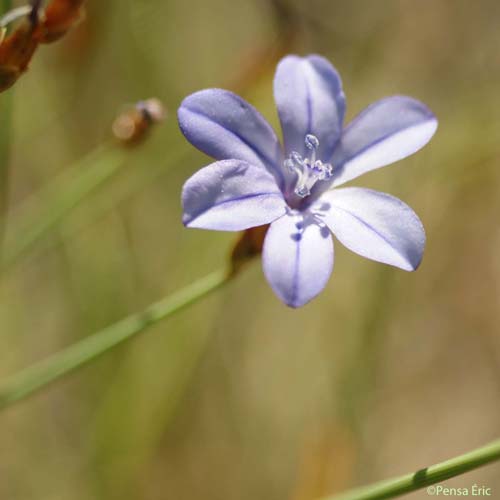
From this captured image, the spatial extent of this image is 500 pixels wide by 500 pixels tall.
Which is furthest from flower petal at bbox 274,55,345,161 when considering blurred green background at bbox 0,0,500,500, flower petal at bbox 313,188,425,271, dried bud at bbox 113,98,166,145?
blurred green background at bbox 0,0,500,500

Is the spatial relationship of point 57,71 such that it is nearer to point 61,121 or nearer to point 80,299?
point 61,121

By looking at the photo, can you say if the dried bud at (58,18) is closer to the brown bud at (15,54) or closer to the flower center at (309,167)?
the brown bud at (15,54)

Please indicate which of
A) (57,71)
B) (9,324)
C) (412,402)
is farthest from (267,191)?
(412,402)

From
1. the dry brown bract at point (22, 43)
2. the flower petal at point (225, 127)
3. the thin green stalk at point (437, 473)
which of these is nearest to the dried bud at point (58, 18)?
the dry brown bract at point (22, 43)

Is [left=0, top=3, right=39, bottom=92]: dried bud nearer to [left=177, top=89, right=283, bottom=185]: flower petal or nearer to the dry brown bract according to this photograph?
the dry brown bract

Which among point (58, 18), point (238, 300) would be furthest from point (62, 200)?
point (238, 300)
